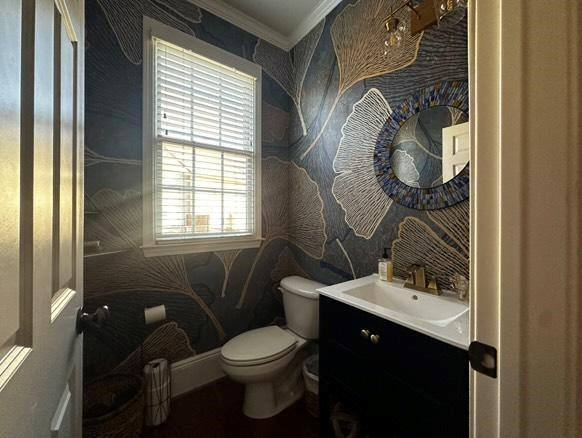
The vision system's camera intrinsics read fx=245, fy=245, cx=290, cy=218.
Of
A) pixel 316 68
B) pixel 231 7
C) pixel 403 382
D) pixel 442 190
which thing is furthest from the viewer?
pixel 316 68

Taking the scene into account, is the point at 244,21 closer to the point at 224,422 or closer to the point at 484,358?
the point at 484,358

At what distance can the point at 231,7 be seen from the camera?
1.78 metres

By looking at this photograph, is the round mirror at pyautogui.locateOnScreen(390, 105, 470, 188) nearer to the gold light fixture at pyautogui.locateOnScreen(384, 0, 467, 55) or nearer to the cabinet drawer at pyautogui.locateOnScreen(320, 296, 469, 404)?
the gold light fixture at pyautogui.locateOnScreen(384, 0, 467, 55)

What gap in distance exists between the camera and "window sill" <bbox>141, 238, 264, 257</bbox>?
157 centimetres

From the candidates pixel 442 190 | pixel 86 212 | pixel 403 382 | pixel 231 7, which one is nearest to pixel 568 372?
pixel 403 382

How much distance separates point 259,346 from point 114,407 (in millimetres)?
792

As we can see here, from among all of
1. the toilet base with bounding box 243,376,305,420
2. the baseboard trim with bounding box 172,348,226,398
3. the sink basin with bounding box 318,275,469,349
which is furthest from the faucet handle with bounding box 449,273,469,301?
the baseboard trim with bounding box 172,348,226,398

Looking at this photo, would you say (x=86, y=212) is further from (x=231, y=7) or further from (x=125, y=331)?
(x=231, y=7)

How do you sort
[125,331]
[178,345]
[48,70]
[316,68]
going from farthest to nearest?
[316,68] → [178,345] → [125,331] → [48,70]

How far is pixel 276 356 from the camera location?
1.45m

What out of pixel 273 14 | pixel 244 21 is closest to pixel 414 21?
pixel 273 14

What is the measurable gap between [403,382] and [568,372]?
690 millimetres

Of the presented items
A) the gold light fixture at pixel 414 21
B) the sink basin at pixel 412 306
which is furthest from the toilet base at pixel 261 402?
the gold light fixture at pixel 414 21

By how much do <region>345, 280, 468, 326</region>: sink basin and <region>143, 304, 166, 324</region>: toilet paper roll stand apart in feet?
3.66
